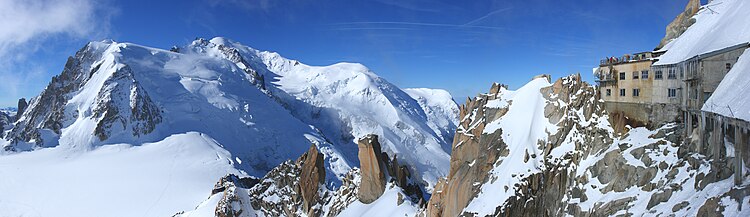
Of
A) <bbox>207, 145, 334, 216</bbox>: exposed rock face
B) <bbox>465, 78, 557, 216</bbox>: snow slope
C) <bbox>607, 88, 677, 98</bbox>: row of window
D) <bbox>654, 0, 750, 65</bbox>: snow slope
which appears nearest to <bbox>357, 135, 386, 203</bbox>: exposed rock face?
<bbox>207, 145, 334, 216</bbox>: exposed rock face

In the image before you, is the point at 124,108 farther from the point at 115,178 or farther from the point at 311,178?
the point at 311,178

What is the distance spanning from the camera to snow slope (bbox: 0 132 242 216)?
11444 centimetres

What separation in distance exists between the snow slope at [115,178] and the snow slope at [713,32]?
103897 mm

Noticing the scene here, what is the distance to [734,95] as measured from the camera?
85.1 feet

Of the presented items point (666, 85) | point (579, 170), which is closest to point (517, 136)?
point (579, 170)

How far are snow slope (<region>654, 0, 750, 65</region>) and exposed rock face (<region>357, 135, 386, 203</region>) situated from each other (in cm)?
4054

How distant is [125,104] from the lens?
589 feet

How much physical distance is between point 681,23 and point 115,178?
14076 cm

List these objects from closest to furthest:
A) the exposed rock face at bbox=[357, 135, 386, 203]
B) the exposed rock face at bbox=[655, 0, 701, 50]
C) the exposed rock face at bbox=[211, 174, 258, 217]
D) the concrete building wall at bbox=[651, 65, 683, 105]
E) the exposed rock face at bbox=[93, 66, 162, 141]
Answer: the concrete building wall at bbox=[651, 65, 683, 105]
the exposed rock face at bbox=[655, 0, 701, 50]
the exposed rock face at bbox=[357, 135, 386, 203]
the exposed rock face at bbox=[211, 174, 258, 217]
the exposed rock face at bbox=[93, 66, 162, 141]

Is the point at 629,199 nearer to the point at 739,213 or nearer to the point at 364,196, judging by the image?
the point at 739,213

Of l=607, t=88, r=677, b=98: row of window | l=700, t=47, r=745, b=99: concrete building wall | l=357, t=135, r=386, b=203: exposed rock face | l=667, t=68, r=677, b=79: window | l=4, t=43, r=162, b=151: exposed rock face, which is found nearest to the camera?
l=700, t=47, r=745, b=99: concrete building wall

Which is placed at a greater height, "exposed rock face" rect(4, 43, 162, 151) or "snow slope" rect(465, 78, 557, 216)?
"exposed rock face" rect(4, 43, 162, 151)

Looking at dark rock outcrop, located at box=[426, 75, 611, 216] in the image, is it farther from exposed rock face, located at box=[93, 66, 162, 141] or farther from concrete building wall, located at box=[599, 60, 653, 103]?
exposed rock face, located at box=[93, 66, 162, 141]

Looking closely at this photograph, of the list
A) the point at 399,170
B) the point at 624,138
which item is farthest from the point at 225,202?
the point at 624,138
